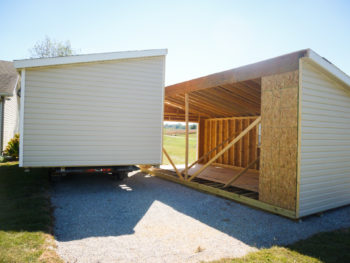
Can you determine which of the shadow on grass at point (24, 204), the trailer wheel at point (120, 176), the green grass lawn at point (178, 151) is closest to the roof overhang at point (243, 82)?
the trailer wheel at point (120, 176)

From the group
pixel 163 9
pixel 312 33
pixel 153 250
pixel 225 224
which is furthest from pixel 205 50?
pixel 153 250

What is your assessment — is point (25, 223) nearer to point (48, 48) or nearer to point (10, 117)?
point (10, 117)

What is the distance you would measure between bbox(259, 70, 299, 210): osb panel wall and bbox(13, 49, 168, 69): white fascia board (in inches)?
148

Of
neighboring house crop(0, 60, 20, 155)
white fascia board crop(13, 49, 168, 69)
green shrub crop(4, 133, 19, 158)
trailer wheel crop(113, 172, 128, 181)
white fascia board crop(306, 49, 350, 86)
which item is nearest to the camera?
white fascia board crop(306, 49, 350, 86)

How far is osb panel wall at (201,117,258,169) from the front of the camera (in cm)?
1091

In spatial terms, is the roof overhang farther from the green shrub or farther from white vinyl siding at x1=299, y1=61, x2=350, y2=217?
the green shrub

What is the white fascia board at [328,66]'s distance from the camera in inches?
179

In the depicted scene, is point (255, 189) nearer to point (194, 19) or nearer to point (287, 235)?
point (287, 235)

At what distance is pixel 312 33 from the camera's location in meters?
7.66

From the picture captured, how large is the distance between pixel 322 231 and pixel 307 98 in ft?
8.94

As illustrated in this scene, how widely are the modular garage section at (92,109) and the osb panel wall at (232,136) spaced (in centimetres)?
447

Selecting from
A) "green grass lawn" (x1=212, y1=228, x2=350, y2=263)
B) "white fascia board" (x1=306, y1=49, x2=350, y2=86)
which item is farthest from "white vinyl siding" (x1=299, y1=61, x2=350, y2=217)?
"green grass lawn" (x1=212, y1=228, x2=350, y2=263)

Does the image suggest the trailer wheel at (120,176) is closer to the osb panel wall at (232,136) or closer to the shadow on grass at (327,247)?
the osb panel wall at (232,136)

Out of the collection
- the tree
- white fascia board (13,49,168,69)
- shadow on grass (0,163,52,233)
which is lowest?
shadow on grass (0,163,52,233)
